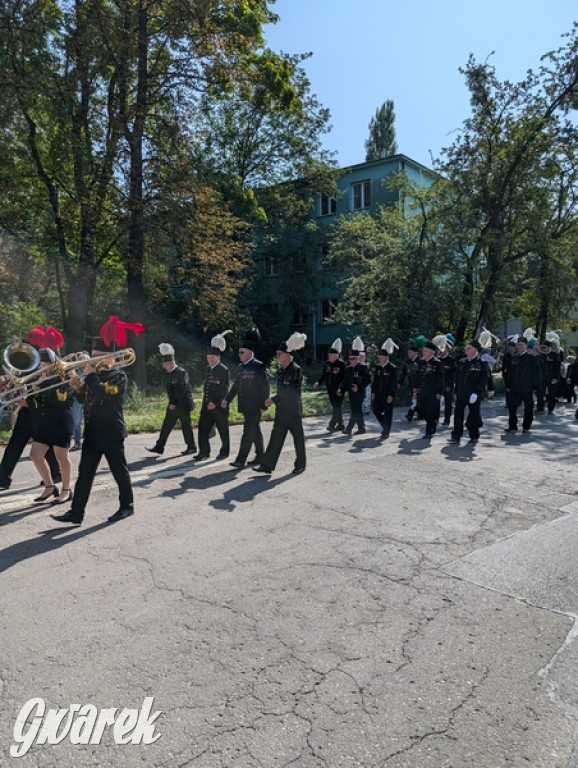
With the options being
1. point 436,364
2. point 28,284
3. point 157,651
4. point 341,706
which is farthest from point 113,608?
point 28,284

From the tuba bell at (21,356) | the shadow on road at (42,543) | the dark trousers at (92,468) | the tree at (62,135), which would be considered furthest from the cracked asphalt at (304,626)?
the tree at (62,135)

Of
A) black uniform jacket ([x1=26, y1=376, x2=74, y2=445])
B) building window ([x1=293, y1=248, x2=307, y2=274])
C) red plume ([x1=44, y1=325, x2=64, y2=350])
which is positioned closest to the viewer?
black uniform jacket ([x1=26, y1=376, x2=74, y2=445])

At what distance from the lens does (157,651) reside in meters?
3.53

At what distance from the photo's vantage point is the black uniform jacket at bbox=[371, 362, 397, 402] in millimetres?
12227

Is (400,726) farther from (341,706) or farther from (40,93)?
(40,93)

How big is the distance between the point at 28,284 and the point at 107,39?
8.71m

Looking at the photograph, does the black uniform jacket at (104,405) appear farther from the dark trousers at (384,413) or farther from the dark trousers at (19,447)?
the dark trousers at (384,413)

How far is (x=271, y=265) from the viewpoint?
35812mm

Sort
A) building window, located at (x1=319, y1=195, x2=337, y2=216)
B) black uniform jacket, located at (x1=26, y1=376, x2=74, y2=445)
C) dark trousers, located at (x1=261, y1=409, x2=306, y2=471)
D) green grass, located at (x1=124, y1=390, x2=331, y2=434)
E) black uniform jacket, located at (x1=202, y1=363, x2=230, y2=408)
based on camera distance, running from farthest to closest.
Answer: building window, located at (x1=319, y1=195, x2=337, y2=216)
green grass, located at (x1=124, y1=390, x2=331, y2=434)
black uniform jacket, located at (x1=202, y1=363, x2=230, y2=408)
dark trousers, located at (x1=261, y1=409, x2=306, y2=471)
black uniform jacket, located at (x1=26, y1=376, x2=74, y2=445)

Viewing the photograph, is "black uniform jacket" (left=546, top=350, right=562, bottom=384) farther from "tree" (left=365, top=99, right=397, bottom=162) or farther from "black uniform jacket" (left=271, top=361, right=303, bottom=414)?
"tree" (left=365, top=99, right=397, bottom=162)

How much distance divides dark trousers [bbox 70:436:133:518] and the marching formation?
10mm

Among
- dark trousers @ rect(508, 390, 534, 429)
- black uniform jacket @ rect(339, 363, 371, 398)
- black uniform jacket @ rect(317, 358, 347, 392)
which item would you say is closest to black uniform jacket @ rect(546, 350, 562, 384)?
dark trousers @ rect(508, 390, 534, 429)

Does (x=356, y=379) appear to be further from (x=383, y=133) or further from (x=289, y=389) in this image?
(x=383, y=133)

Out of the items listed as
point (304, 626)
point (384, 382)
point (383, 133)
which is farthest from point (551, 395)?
point (383, 133)
